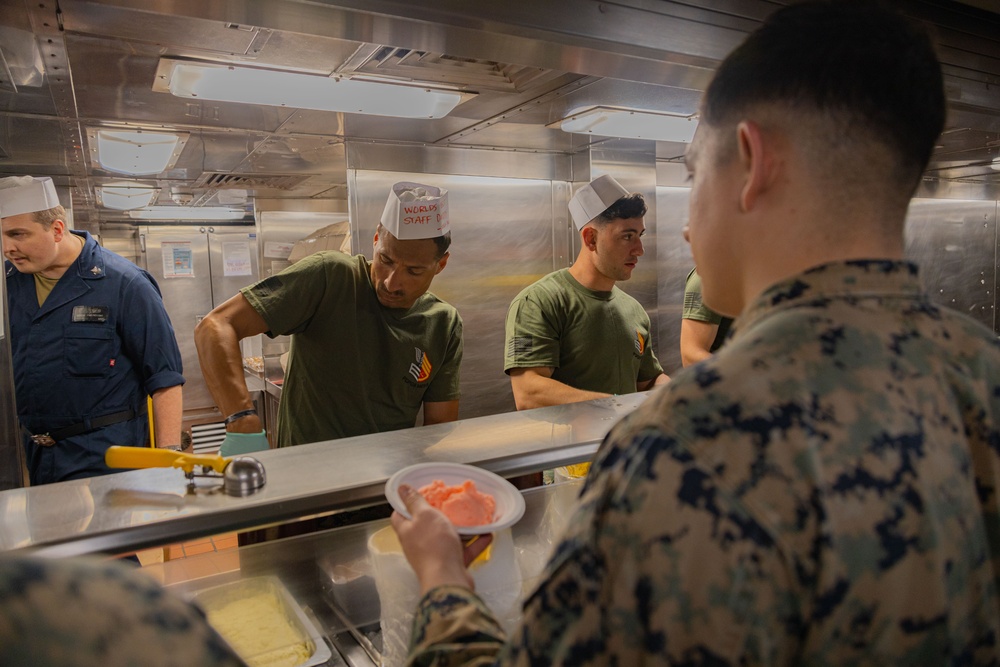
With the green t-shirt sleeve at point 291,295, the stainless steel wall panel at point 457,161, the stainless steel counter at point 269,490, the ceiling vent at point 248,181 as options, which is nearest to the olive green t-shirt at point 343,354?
the green t-shirt sleeve at point 291,295

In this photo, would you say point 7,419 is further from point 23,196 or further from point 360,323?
point 360,323

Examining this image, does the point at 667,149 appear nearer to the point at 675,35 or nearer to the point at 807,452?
the point at 675,35

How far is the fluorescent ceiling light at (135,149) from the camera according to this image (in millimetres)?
3458

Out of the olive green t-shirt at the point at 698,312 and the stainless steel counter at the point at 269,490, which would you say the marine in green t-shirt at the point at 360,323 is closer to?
the stainless steel counter at the point at 269,490

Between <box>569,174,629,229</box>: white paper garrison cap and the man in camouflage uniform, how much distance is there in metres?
2.29

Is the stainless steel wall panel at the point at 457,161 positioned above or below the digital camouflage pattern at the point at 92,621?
above

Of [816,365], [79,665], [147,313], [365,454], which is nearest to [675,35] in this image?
[365,454]

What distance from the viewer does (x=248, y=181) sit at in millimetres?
5262

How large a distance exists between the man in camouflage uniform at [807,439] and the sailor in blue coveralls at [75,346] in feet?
8.37

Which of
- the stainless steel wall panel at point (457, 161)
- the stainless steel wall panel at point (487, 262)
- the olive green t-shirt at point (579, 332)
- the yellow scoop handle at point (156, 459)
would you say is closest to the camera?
the yellow scoop handle at point (156, 459)

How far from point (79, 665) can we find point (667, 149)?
4.79 metres

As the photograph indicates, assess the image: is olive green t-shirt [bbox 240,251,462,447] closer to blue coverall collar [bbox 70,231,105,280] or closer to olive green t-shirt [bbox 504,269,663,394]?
olive green t-shirt [bbox 504,269,663,394]

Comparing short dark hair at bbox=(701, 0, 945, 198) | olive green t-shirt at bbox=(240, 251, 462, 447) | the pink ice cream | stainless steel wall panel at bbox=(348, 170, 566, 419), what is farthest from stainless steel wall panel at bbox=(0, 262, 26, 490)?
short dark hair at bbox=(701, 0, 945, 198)

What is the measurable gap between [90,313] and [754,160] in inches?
115
